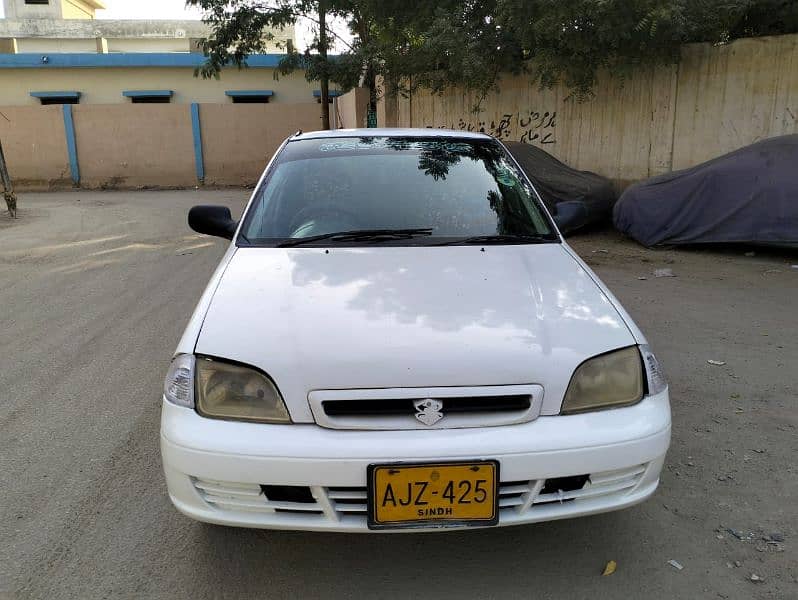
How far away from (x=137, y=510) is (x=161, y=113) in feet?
58.5

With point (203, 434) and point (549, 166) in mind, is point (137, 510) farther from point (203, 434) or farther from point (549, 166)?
point (549, 166)

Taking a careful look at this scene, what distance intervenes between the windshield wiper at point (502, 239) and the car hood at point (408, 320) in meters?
0.13

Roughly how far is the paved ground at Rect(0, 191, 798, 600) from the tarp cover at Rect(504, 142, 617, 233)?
3263 millimetres

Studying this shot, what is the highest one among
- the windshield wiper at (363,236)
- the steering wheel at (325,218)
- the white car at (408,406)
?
the steering wheel at (325,218)

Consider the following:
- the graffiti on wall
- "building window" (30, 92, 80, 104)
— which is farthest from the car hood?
"building window" (30, 92, 80, 104)

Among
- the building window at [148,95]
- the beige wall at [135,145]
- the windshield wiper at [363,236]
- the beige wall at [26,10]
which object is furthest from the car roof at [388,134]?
A: the beige wall at [26,10]

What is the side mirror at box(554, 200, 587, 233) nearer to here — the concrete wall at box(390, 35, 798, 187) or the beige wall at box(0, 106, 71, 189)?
the concrete wall at box(390, 35, 798, 187)

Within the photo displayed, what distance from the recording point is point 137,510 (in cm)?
266

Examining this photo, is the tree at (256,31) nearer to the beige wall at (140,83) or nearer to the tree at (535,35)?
the tree at (535,35)

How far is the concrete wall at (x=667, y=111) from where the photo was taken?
812cm

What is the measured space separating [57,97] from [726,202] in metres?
19.9

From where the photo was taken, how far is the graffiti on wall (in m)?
10.6

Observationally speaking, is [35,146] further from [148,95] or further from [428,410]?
[428,410]

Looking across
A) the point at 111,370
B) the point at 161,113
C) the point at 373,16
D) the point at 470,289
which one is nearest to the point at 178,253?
the point at 111,370
